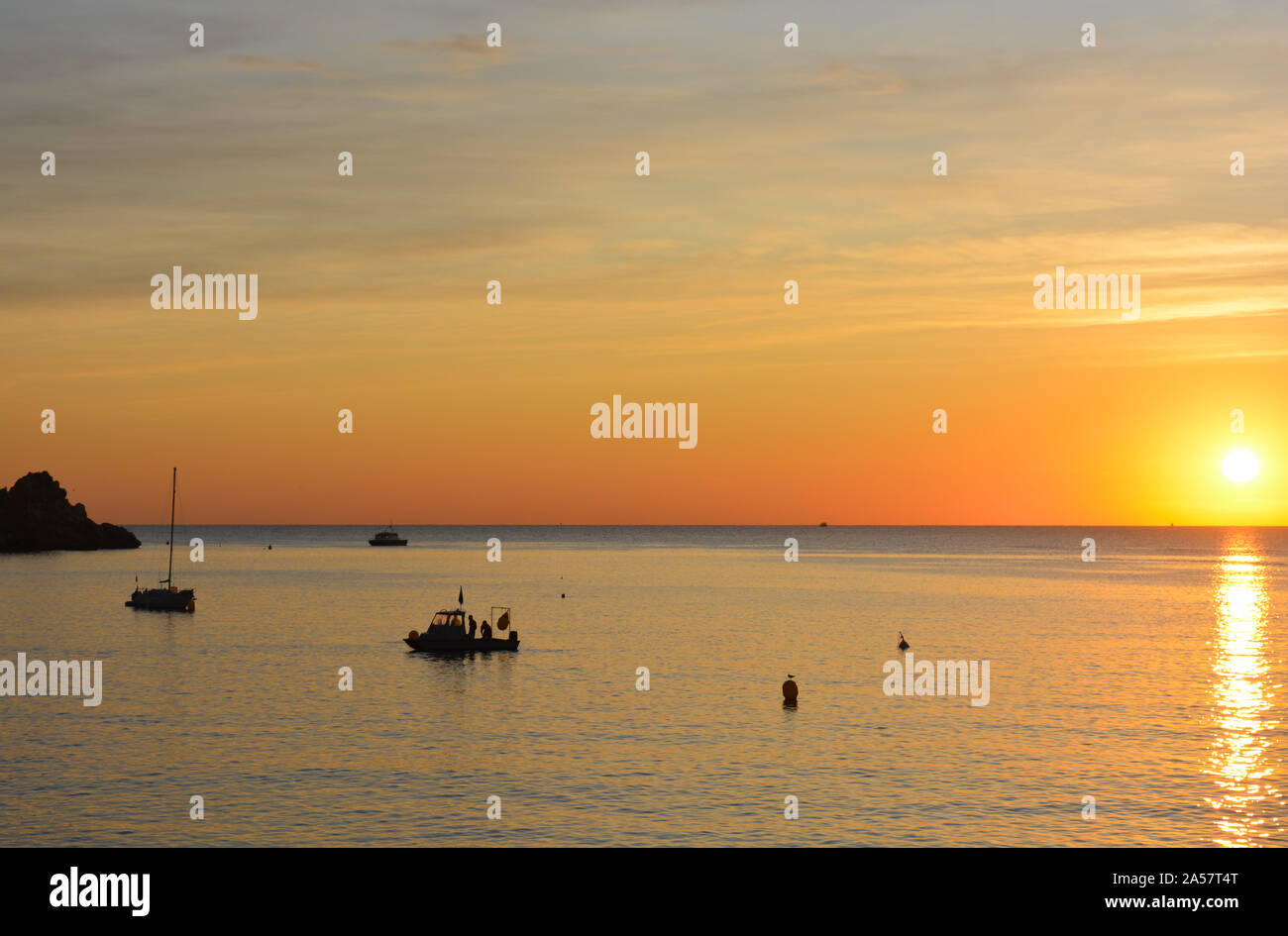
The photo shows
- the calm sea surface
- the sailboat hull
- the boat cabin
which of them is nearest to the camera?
the calm sea surface

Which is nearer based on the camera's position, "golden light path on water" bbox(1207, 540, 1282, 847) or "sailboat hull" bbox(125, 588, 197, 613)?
"golden light path on water" bbox(1207, 540, 1282, 847)

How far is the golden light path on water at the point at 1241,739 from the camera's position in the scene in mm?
38312

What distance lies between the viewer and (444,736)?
178ft

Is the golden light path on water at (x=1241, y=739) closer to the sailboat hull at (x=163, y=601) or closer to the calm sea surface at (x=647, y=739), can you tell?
the calm sea surface at (x=647, y=739)

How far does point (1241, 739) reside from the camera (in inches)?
2106

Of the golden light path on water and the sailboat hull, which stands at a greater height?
the sailboat hull

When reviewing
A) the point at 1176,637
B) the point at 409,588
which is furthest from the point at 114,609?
the point at 1176,637

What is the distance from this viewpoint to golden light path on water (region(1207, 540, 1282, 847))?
38.3m

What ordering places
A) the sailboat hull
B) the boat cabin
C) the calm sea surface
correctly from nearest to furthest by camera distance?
the calm sea surface, the boat cabin, the sailboat hull

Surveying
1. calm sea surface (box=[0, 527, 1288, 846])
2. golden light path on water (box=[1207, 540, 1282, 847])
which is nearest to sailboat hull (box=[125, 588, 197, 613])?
calm sea surface (box=[0, 527, 1288, 846])

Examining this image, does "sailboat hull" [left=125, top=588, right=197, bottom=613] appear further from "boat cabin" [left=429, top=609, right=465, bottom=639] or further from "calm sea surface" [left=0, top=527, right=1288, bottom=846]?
"boat cabin" [left=429, top=609, right=465, bottom=639]

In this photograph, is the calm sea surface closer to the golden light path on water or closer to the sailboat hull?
the golden light path on water
